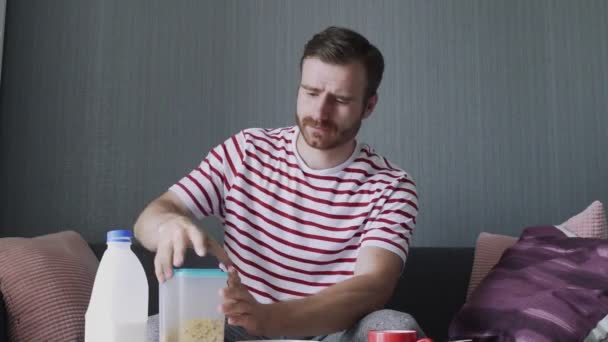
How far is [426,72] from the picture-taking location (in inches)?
85.4

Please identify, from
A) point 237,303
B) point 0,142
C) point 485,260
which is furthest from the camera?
point 0,142

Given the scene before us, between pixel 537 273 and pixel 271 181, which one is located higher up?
pixel 271 181

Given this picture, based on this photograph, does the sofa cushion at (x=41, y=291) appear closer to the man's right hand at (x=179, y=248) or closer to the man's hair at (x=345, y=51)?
the man's right hand at (x=179, y=248)

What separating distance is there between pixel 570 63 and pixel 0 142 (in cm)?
167

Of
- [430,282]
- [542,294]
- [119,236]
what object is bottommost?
[430,282]

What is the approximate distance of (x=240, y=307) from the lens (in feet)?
3.27

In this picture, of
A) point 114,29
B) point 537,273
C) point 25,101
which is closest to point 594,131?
point 537,273

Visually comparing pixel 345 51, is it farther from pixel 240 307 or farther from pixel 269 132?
pixel 240 307

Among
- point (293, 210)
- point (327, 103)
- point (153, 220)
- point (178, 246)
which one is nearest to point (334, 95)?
point (327, 103)

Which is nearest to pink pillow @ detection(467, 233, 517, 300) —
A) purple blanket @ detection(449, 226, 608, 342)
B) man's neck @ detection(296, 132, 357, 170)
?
purple blanket @ detection(449, 226, 608, 342)

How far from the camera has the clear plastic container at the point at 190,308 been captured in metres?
0.91

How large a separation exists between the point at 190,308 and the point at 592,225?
1.23 m

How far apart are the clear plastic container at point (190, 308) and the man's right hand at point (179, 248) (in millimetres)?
28

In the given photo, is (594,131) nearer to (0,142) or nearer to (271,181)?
(271,181)
